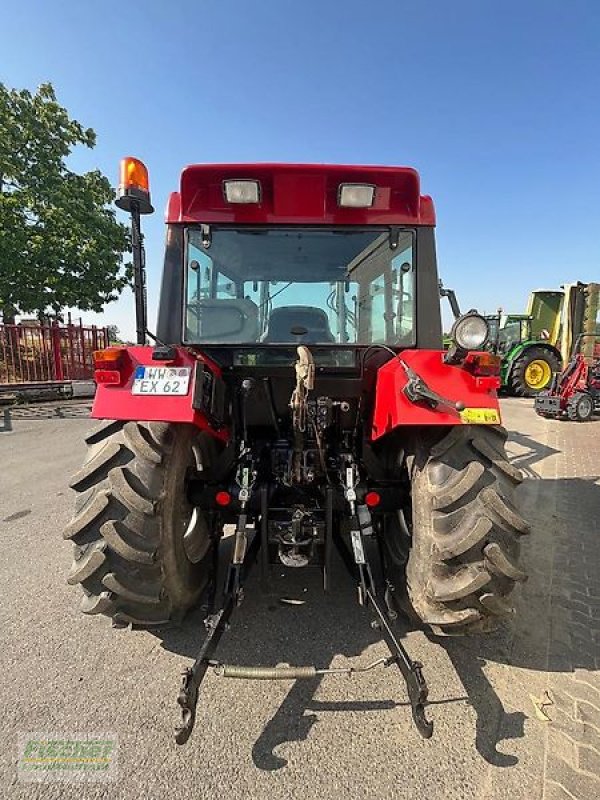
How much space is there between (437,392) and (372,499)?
0.71 m

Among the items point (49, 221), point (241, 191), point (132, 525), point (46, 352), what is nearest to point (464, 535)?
point (132, 525)

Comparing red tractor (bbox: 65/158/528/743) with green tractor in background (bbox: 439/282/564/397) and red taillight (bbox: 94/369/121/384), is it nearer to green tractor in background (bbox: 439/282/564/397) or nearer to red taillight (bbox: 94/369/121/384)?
red taillight (bbox: 94/369/121/384)

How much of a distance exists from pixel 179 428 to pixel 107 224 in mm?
16645

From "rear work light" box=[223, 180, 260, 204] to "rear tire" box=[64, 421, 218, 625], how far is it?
3.99 feet

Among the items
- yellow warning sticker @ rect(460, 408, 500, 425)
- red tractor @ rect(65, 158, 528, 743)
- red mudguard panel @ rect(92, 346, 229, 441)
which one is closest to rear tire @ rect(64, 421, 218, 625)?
red tractor @ rect(65, 158, 528, 743)

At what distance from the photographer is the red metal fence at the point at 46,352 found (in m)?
12.4

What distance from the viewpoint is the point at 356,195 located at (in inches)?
96.0

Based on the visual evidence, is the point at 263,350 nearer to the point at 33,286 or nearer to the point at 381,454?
the point at 381,454

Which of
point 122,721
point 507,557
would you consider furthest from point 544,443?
point 122,721

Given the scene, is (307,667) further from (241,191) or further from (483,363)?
(241,191)

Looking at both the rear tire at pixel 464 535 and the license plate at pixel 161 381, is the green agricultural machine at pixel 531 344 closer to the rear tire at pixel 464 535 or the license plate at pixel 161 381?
the rear tire at pixel 464 535

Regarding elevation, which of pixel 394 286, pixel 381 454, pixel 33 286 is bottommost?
pixel 381 454

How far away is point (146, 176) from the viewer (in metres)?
2.25

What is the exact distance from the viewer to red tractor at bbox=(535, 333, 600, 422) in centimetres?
1016
